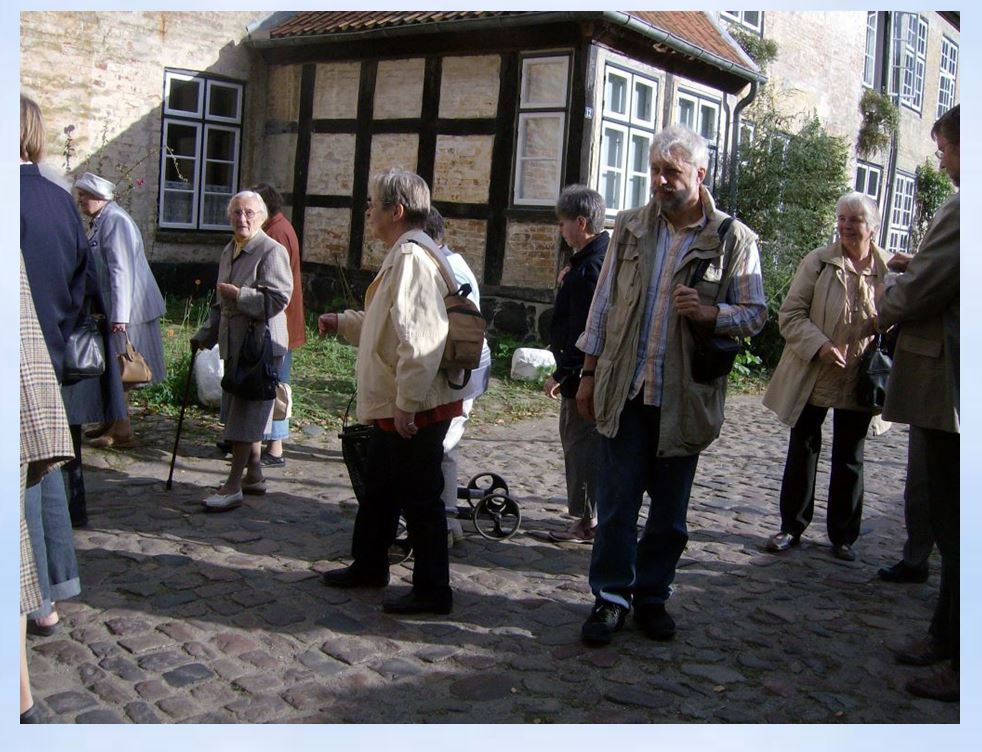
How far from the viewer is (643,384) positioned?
3.72 m

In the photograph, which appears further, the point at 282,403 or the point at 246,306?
the point at 282,403

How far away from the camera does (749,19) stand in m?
16.0

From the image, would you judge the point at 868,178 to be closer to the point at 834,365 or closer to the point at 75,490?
the point at 834,365

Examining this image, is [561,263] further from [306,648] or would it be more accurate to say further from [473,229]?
[306,648]

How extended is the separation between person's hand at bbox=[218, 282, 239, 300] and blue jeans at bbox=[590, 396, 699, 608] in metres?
2.31

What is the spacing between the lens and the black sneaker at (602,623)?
375 cm

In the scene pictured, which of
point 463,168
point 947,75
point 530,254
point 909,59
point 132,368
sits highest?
point 947,75

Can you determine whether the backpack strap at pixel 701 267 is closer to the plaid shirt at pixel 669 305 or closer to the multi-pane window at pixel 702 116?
the plaid shirt at pixel 669 305

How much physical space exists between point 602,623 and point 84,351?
258 cm

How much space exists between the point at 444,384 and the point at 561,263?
25.9ft

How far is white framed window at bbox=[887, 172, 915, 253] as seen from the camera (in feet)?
69.9

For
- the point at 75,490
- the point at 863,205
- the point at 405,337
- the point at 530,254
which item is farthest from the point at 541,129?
the point at 405,337

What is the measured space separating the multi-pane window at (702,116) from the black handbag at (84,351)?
10084mm

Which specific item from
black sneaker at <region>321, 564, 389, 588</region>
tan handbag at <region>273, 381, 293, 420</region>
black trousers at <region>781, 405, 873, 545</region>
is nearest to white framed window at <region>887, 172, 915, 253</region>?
black trousers at <region>781, 405, 873, 545</region>
